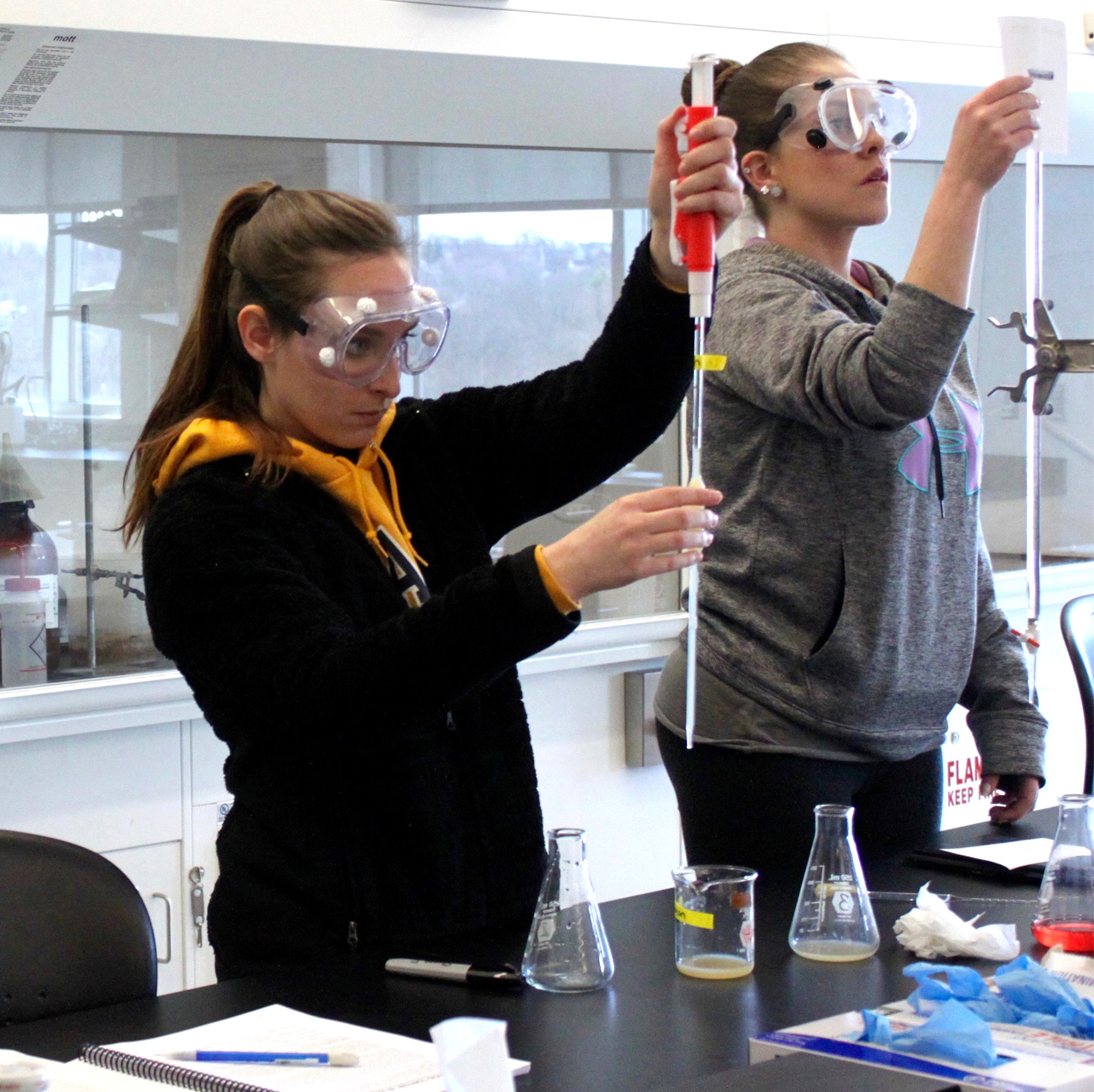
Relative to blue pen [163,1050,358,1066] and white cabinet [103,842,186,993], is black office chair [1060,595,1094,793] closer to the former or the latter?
white cabinet [103,842,186,993]

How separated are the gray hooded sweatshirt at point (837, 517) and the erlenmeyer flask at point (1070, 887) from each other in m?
0.28

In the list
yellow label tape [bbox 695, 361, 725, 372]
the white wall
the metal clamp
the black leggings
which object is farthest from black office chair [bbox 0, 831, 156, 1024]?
the metal clamp

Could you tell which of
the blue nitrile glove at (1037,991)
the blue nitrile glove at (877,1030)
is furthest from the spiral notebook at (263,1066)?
the blue nitrile glove at (1037,991)

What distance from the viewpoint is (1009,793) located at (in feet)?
5.52

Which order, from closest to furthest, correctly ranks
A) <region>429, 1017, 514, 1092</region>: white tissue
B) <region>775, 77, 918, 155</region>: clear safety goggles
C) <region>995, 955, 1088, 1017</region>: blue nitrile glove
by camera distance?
<region>429, 1017, 514, 1092</region>: white tissue < <region>995, 955, 1088, 1017</region>: blue nitrile glove < <region>775, 77, 918, 155</region>: clear safety goggles

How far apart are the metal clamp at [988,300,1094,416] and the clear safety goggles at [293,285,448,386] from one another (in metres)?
1.18

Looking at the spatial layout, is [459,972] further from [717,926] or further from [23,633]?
[23,633]

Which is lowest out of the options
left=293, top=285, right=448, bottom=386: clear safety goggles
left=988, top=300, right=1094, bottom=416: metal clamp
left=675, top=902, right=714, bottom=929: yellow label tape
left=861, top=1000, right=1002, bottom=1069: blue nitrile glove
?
left=675, top=902, right=714, bottom=929: yellow label tape

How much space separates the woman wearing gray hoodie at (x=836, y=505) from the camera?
150 centimetres

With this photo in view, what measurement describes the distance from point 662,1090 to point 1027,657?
3.79ft

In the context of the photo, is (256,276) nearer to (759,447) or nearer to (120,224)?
(759,447)

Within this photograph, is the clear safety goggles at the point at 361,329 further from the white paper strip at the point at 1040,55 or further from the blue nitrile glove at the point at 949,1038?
the white paper strip at the point at 1040,55

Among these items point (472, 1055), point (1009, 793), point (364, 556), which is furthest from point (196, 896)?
point (472, 1055)

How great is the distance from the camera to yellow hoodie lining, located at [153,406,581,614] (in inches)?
54.4
